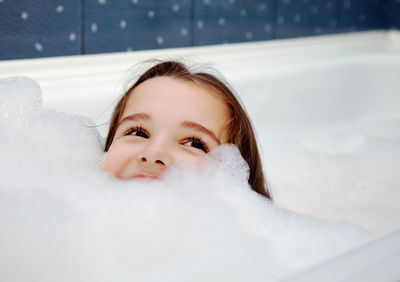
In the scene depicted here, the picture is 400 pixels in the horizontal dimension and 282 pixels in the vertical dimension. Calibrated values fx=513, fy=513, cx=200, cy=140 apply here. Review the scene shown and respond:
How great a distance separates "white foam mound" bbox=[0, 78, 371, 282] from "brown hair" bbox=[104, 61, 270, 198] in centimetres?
7

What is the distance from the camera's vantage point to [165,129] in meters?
0.87

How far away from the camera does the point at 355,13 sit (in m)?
2.21

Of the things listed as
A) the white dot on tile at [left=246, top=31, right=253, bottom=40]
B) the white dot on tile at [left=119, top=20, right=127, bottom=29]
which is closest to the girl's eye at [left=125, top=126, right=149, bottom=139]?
the white dot on tile at [left=119, top=20, right=127, bottom=29]

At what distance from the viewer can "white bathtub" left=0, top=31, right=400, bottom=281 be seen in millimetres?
1314

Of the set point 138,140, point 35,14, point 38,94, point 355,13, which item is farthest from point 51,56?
point 355,13

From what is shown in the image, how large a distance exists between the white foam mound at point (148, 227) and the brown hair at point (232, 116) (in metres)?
0.07

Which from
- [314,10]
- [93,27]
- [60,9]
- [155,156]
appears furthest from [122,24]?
[314,10]

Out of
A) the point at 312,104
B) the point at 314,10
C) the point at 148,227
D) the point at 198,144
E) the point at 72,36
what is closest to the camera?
the point at 148,227

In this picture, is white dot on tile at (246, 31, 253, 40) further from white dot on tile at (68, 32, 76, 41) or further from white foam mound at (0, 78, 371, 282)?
white foam mound at (0, 78, 371, 282)

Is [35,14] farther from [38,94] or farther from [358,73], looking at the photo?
[358,73]

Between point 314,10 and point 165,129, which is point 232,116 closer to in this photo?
point 165,129

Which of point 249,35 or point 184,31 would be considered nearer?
point 184,31

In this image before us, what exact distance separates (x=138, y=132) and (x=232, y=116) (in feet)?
0.62

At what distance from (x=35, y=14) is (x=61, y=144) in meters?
0.46
